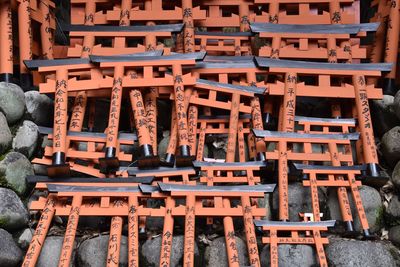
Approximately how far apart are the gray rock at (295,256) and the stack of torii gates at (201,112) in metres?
0.07

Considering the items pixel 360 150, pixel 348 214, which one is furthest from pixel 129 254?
pixel 360 150

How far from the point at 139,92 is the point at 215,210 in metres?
1.59

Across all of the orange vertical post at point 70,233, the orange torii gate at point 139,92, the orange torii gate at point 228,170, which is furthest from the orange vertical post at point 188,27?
the orange vertical post at point 70,233

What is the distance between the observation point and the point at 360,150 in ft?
18.7

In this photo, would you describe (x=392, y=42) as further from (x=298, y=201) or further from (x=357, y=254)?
(x=357, y=254)

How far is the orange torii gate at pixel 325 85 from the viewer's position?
18.7ft

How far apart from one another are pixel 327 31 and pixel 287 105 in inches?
49.6

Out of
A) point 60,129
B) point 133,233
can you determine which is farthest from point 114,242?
point 60,129

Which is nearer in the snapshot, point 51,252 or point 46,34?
point 51,252

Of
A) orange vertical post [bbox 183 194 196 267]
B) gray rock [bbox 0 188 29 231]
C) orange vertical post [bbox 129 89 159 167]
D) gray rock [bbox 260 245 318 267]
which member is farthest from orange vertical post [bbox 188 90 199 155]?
gray rock [bbox 0 188 29 231]

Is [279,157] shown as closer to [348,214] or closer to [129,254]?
[348,214]

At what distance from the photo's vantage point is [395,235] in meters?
5.21

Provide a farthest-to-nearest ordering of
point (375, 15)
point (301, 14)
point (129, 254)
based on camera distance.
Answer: point (375, 15) < point (301, 14) < point (129, 254)

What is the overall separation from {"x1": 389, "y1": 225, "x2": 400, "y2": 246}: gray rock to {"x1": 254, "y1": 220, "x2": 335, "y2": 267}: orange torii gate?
0.80 metres
